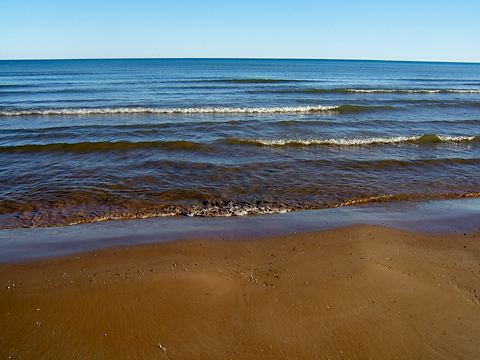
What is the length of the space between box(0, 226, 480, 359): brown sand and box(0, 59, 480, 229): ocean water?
6.98ft

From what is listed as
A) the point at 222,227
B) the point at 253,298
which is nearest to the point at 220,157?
the point at 222,227

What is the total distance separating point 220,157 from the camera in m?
12.0

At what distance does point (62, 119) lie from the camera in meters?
18.4

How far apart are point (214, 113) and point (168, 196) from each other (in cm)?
1328

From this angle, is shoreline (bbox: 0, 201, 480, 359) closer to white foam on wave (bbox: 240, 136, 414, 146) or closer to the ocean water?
the ocean water

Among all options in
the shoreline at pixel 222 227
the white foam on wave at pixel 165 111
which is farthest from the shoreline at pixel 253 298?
the white foam on wave at pixel 165 111

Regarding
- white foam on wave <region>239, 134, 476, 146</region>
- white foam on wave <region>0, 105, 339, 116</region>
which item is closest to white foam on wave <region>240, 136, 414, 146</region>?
white foam on wave <region>239, 134, 476, 146</region>

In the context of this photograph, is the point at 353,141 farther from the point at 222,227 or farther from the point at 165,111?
the point at 165,111

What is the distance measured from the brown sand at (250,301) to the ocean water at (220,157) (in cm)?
213

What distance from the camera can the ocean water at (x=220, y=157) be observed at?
809 cm

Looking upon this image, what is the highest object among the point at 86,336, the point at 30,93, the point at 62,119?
the point at 30,93

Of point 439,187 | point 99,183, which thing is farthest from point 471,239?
point 99,183

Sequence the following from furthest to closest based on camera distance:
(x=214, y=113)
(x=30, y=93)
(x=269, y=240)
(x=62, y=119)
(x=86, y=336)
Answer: (x=30, y=93)
(x=214, y=113)
(x=62, y=119)
(x=269, y=240)
(x=86, y=336)

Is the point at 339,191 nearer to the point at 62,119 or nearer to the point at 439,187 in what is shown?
the point at 439,187
